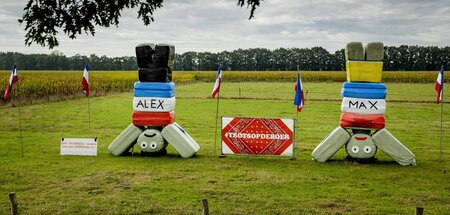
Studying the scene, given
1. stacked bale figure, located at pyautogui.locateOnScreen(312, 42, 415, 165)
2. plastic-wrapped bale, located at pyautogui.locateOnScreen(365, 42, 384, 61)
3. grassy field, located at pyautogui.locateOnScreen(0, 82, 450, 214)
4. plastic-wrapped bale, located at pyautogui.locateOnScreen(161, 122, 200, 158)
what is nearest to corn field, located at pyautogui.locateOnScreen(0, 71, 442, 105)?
grassy field, located at pyautogui.locateOnScreen(0, 82, 450, 214)

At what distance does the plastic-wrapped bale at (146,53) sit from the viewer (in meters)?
15.5

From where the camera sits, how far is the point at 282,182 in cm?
1229

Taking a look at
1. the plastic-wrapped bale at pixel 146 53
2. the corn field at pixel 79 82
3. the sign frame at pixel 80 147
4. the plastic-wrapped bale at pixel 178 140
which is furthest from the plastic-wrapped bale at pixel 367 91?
the corn field at pixel 79 82

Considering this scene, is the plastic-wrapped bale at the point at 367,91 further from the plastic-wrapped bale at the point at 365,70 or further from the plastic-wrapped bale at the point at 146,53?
the plastic-wrapped bale at the point at 146,53

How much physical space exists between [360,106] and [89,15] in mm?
9340

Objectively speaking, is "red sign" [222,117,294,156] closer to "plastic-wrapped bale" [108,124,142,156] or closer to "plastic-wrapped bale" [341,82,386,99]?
"plastic-wrapped bale" [341,82,386,99]

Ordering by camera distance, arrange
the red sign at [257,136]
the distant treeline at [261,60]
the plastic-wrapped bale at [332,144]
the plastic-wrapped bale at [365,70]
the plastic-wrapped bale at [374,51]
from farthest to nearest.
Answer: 1. the distant treeline at [261,60]
2. the red sign at [257,136]
3. the plastic-wrapped bale at [332,144]
4. the plastic-wrapped bale at [365,70]
5. the plastic-wrapped bale at [374,51]

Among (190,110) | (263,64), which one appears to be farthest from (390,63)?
(190,110)

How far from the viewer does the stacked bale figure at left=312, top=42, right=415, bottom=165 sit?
14.7 metres

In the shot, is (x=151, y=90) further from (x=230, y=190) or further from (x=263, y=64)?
(x=263, y=64)

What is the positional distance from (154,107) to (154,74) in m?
1.08

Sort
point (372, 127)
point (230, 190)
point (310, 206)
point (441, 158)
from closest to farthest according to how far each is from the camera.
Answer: point (310, 206) → point (230, 190) → point (372, 127) → point (441, 158)

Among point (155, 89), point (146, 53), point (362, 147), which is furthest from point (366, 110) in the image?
point (146, 53)

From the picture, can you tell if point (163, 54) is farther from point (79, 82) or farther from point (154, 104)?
point (79, 82)
